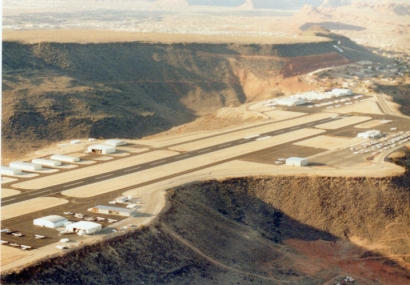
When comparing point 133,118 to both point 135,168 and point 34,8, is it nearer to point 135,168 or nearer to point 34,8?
point 135,168

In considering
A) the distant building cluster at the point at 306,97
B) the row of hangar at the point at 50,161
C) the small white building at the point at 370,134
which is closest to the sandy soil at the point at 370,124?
the small white building at the point at 370,134

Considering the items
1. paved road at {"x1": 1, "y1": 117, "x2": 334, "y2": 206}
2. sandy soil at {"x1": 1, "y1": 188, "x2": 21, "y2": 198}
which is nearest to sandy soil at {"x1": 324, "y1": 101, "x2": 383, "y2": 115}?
paved road at {"x1": 1, "y1": 117, "x2": 334, "y2": 206}

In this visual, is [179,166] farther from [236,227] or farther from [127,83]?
[127,83]

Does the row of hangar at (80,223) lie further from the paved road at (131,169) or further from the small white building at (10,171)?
the small white building at (10,171)

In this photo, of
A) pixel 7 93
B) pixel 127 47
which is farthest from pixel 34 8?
pixel 7 93

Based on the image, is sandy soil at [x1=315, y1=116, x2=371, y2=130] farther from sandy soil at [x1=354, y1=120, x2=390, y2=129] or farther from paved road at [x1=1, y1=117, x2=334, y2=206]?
paved road at [x1=1, y1=117, x2=334, y2=206]
